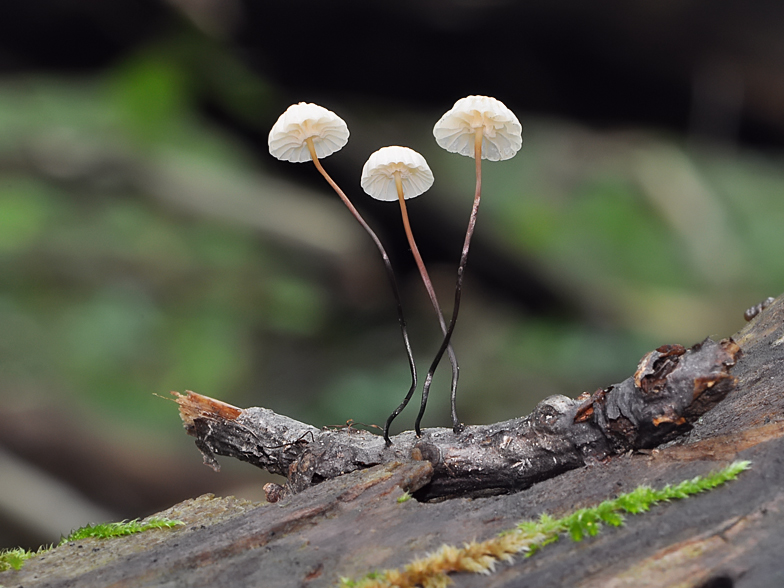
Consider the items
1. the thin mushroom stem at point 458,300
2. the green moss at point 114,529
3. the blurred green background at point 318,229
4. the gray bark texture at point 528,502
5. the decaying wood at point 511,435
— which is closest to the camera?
the gray bark texture at point 528,502

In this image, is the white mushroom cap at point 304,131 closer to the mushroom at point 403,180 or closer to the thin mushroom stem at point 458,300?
the mushroom at point 403,180

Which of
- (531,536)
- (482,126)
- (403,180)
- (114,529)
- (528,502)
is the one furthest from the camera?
(403,180)

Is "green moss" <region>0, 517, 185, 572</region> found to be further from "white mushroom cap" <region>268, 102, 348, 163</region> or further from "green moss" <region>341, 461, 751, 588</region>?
"white mushroom cap" <region>268, 102, 348, 163</region>

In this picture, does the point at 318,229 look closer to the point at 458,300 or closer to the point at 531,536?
the point at 458,300

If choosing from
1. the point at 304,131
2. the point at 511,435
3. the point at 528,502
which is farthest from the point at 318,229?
the point at 528,502

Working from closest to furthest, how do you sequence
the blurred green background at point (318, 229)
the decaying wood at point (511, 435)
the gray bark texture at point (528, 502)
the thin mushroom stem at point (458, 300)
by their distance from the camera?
the gray bark texture at point (528, 502) → the decaying wood at point (511, 435) → the thin mushroom stem at point (458, 300) → the blurred green background at point (318, 229)

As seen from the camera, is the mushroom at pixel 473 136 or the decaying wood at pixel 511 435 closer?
the decaying wood at pixel 511 435

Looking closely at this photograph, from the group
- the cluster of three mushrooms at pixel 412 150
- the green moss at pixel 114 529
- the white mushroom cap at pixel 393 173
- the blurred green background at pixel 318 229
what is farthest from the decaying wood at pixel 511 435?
the blurred green background at pixel 318 229

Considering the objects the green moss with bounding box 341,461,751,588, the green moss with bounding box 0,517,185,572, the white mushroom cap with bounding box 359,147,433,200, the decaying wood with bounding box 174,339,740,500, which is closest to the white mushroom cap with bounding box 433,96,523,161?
the white mushroom cap with bounding box 359,147,433,200
